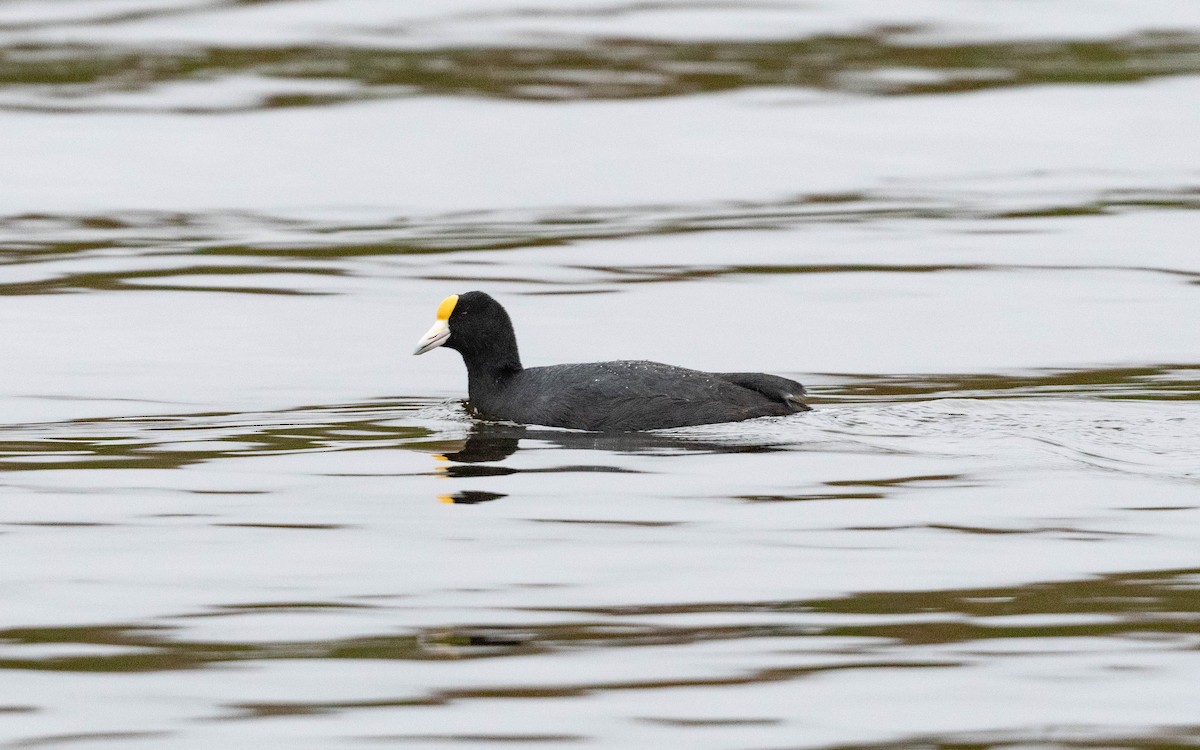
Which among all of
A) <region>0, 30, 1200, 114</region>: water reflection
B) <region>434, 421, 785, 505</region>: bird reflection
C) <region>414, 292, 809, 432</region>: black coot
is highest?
<region>0, 30, 1200, 114</region>: water reflection

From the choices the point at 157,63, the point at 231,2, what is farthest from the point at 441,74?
the point at 231,2

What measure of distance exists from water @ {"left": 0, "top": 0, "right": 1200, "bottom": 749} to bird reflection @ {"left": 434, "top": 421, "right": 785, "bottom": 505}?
51mm

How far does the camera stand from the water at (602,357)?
6457 mm

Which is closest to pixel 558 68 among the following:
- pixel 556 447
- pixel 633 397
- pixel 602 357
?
pixel 602 357

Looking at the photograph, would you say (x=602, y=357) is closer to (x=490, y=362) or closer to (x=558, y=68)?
(x=490, y=362)

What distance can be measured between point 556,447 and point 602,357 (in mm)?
3097

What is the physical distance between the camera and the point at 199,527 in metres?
8.55

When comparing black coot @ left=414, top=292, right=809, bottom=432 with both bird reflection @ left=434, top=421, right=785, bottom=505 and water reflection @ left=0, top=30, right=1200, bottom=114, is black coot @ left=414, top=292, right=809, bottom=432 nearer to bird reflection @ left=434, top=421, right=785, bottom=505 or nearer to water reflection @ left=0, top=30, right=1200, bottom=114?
bird reflection @ left=434, top=421, right=785, bottom=505

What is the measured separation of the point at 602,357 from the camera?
1341 centimetres

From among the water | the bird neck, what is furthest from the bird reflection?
the bird neck

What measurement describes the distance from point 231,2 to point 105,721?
26.2m

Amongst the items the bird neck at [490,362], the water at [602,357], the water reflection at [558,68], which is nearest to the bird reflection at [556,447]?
the water at [602,357]

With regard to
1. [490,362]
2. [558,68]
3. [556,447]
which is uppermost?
[558,68]

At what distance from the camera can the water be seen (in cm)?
646
